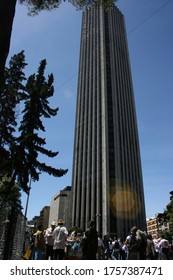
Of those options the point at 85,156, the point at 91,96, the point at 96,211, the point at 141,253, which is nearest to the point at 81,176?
the point at 85,156

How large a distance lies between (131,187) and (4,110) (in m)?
66.7

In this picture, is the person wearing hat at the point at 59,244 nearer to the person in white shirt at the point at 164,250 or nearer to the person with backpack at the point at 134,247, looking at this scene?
the person with backpack at the point at 134,247

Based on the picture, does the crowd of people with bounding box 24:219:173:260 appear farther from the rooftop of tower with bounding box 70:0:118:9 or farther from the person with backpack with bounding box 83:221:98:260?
the rooftop of tower with bounding box 70:0:118:9

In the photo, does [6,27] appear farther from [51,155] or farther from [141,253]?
[51,155]

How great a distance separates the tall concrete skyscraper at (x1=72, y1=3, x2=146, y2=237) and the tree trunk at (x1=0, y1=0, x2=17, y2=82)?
69454 mm

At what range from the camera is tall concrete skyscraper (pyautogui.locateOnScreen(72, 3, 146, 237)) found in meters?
75.5

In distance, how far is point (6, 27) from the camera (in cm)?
529

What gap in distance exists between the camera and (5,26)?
5273 mm

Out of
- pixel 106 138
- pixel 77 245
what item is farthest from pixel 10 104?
pixel 106 138

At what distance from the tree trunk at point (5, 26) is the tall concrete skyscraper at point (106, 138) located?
69454mm

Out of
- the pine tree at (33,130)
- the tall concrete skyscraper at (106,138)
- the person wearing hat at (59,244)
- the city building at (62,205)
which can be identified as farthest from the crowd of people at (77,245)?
the city building at (62,205)

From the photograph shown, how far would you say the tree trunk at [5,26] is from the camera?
513cm

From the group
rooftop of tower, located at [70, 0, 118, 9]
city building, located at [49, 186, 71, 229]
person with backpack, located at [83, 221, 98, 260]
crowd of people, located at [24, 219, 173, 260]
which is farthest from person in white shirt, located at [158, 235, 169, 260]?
city building, located at [49, 186, 71, 229]

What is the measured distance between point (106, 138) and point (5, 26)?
249ft
